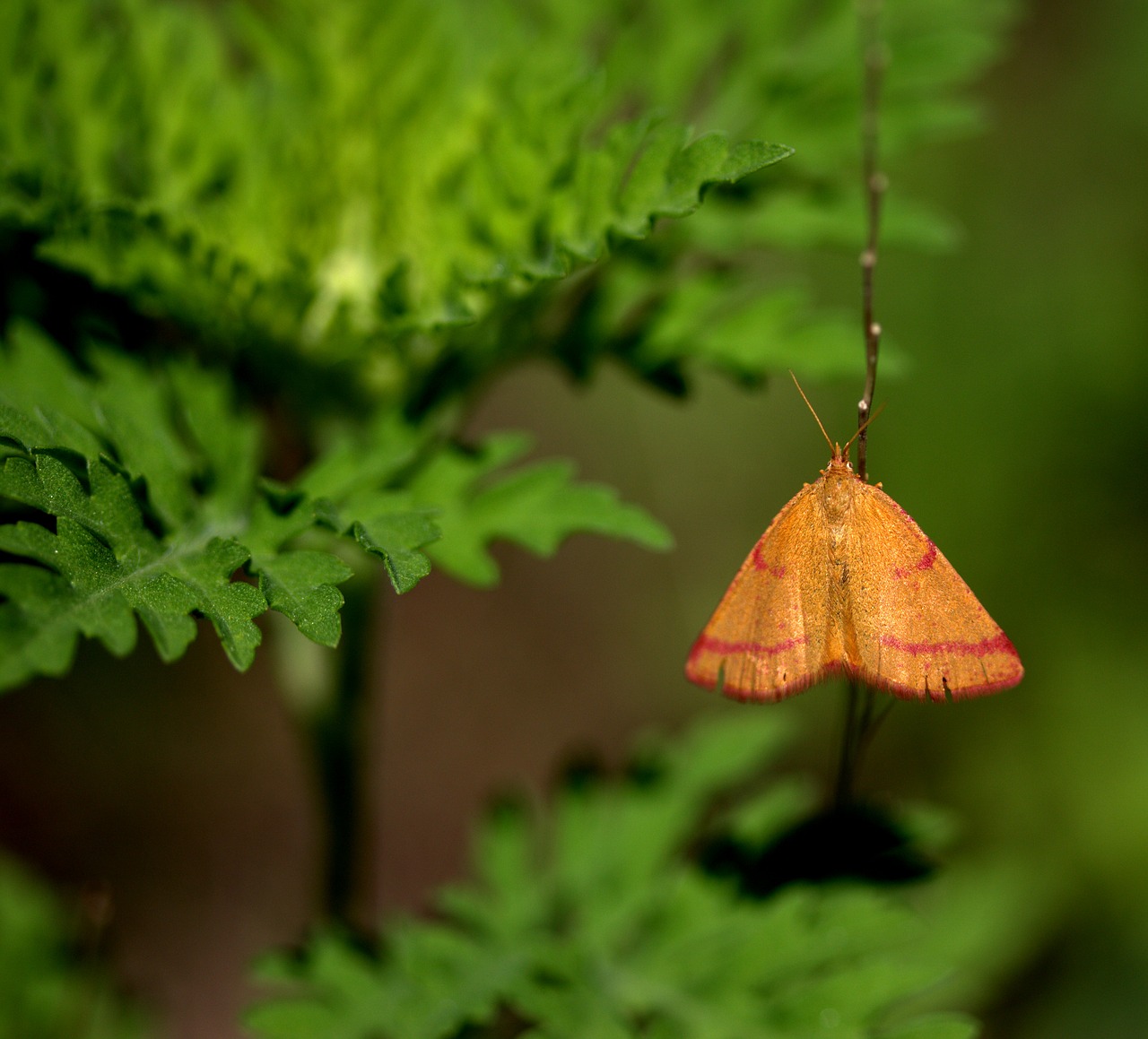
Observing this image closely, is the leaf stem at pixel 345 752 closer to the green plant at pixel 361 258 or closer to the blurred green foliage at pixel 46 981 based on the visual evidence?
the green plant at pixel 361 258

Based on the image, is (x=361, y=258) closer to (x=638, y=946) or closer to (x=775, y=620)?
(x=775, y=620)

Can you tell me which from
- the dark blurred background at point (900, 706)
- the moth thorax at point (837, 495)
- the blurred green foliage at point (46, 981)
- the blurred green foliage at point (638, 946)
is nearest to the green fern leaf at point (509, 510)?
the moth thorax at point (837, 495)

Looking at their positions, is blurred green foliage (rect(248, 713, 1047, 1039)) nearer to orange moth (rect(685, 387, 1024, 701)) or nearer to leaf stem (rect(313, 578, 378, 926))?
leaf stem (rect(313, 578, 378, 926))

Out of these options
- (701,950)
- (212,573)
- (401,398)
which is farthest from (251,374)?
(701,950)

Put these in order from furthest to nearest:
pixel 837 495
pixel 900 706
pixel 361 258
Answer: pixel 900 706 → pixel 361 258 → pixel 837 495

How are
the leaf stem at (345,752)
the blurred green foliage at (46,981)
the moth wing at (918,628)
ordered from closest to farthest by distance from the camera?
the moth wing at (918,628)
the leaf stem at (345,752)
the blurred green foliage at (46,981)

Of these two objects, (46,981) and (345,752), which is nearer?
(345,752)

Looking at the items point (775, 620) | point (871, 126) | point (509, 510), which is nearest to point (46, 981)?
point (509, 510)
